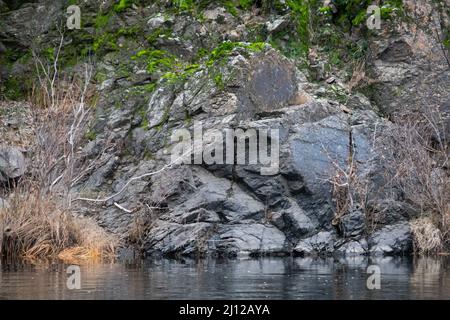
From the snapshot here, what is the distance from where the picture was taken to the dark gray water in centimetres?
1341

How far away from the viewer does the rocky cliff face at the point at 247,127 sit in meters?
23.0

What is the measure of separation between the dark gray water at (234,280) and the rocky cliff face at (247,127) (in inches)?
96.3

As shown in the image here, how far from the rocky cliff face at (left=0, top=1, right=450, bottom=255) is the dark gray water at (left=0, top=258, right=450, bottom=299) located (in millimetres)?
2445

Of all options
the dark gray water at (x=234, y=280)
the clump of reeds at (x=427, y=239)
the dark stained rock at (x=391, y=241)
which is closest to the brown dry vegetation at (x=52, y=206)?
the dark gray water at (x=234, y=280)

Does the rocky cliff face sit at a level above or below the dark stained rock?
above

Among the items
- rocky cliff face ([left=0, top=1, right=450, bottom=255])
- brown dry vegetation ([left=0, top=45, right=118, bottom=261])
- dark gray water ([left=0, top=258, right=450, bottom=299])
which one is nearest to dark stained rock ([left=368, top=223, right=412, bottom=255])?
rocky cliff face ([left=0, top=1, right=450, bottom=255])

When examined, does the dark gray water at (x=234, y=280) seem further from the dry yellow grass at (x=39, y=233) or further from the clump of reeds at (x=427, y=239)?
the clump of reeds at (x=427, y=239)

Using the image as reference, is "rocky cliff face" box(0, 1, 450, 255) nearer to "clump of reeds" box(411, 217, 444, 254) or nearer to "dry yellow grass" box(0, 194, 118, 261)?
"clump of reeds" box(411, 217, 444, 254)

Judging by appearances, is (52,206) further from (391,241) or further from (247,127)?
(391,241)

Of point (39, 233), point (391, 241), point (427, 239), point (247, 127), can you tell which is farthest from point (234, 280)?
point (247, 127)

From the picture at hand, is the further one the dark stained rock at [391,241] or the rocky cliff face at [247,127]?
the rocky cliff face at [247,127]

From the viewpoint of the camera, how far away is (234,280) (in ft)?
51.2
